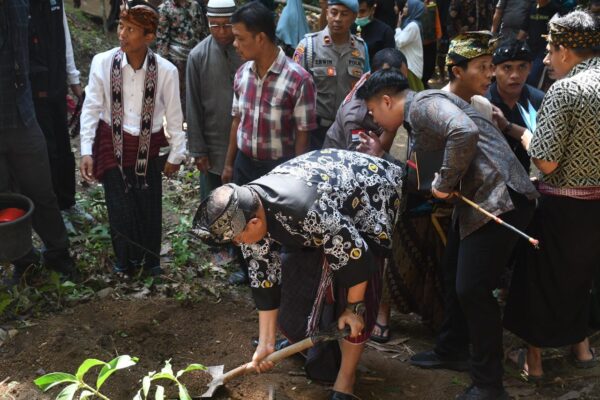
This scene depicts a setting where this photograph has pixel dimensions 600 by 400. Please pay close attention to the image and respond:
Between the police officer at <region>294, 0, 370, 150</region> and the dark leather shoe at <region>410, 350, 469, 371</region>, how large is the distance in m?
1.71

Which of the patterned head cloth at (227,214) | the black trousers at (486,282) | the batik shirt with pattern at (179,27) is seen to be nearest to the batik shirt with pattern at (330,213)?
the patterned head cloth at (227,214)

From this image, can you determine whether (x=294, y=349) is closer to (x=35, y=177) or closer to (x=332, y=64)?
(x=35, y=177)

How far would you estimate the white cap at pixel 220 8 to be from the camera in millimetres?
4777

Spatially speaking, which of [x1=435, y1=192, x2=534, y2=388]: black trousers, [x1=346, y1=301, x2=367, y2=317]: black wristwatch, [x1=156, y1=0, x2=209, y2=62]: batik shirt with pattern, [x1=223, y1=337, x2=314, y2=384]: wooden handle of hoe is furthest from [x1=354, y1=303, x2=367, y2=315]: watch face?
[x1=156, y1=0, x2=209, y2=62]: batik shirt with pattern

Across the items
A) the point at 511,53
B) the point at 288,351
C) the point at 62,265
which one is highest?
the point at 511,53

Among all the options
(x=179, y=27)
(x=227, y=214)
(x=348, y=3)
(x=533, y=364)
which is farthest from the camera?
(x=179, y=27)

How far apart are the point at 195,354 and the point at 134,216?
3.54 ft

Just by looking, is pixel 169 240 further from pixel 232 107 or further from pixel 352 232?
pixel 352 232

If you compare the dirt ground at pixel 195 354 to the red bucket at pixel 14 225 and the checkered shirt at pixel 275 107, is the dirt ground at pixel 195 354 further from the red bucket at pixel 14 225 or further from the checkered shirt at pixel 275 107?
the checkered shirt at pixel 275 107

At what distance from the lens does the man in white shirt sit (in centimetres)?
430

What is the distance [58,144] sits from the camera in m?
5.47

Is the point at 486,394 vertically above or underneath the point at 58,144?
underneath

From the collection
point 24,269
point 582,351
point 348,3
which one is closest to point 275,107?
point 348,3

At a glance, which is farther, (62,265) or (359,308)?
(62,265)
